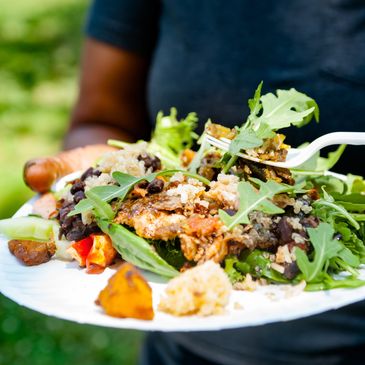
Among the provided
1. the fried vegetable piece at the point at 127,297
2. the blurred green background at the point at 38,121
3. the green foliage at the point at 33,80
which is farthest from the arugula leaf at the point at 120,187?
the green foliage at the point at 33,80

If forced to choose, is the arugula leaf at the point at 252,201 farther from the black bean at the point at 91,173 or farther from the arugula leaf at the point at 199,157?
the black bean at the point at 91,173

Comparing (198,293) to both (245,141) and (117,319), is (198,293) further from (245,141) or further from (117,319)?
(245,141)

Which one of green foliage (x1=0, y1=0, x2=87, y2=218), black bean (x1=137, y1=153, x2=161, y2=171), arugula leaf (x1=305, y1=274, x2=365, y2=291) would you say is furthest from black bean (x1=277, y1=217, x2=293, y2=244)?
green foliage (x1=0, y1=0, x2=87, y2=218)

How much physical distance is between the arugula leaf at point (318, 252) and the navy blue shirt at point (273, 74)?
51 centimetres

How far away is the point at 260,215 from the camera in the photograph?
44.6 inches

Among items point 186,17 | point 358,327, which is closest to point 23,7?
point 186,17

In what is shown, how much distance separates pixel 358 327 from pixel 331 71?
2.13 feet

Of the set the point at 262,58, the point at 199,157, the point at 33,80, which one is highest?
the point at 262,58

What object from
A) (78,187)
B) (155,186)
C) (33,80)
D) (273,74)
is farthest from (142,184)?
(33,80)

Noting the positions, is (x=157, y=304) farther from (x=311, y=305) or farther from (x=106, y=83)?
(x=106, y=83)

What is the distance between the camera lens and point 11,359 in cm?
279

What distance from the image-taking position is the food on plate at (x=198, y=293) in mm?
954

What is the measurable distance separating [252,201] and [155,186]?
0.21 meters

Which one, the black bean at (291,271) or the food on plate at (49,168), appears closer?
the black bean at (291,271)
